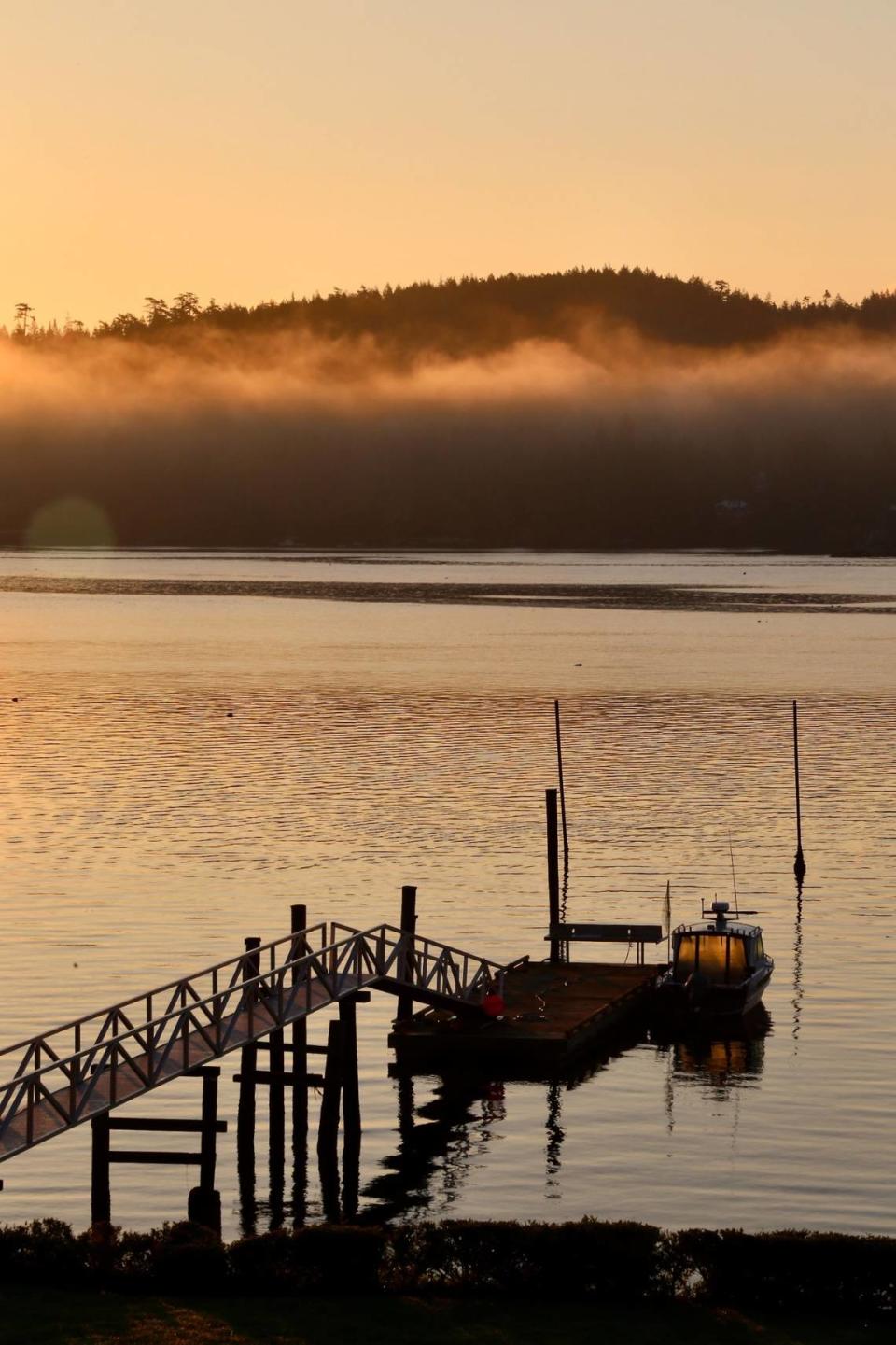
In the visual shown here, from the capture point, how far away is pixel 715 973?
62.6m

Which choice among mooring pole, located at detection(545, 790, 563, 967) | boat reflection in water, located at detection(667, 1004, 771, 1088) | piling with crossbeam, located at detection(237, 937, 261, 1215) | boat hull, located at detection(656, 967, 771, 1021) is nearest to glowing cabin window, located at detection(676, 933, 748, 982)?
boat hull, located at detection(656, 967, 771, 1021)

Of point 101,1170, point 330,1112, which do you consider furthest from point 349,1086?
point 101,1170

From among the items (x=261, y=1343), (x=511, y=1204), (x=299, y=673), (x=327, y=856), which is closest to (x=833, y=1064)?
(x=511, y=1204)

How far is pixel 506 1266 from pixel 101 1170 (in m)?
11.3

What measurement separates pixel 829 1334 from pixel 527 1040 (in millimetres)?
23573

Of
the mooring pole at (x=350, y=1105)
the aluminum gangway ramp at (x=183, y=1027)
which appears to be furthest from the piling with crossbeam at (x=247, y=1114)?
the mooring pole at (x=350, y=1105)

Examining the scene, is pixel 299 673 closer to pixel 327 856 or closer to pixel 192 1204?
pixel 327 856

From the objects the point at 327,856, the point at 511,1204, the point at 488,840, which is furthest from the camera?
the point at 488,840

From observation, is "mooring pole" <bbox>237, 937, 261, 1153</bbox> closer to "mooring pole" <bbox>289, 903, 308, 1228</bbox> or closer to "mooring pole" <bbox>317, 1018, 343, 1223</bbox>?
"mooring pole" <bbox>289, 903, 308, 1228</bbox>

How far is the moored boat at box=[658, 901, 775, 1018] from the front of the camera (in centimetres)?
6131

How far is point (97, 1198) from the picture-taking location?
40.5 meters

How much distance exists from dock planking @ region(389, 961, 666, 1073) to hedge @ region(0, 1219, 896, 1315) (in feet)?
70.6

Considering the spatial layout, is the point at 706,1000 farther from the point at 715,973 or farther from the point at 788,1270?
the point at 788,1270

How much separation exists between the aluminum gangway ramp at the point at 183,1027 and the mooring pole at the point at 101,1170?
309 millimetres
